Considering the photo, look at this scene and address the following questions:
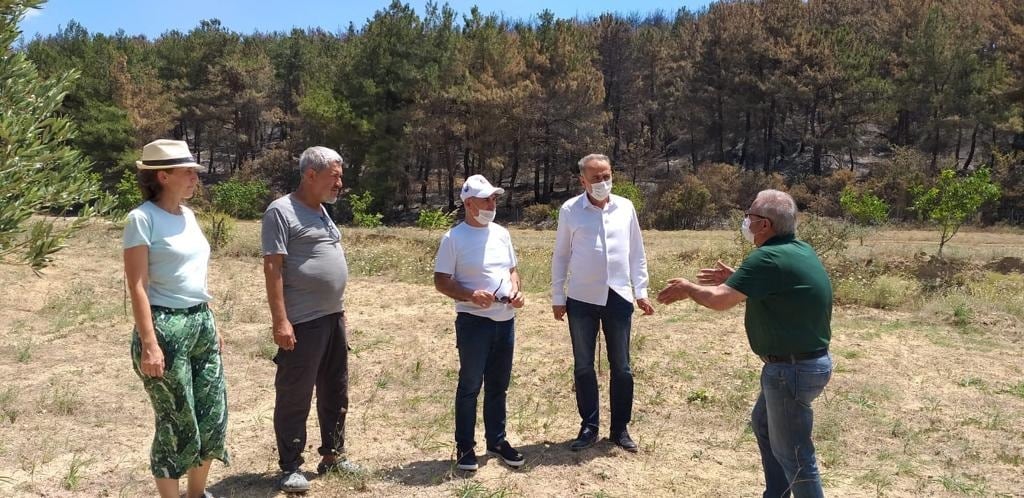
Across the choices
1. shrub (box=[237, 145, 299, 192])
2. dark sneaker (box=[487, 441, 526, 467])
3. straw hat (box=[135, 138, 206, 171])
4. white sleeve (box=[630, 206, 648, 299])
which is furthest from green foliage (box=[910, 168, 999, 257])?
shrub (box=[237, 145, 299, 192])

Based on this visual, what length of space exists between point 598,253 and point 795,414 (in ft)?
5.00

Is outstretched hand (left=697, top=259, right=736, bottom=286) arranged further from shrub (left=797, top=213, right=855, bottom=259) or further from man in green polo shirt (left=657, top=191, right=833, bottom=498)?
shrub (left=797, top=213, right=855, bottom=259)

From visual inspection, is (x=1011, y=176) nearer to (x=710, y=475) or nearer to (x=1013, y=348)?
(x=1013, y=348)

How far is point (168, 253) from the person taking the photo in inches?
124

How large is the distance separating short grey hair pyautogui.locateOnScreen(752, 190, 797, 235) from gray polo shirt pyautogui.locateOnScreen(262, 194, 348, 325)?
2.03m

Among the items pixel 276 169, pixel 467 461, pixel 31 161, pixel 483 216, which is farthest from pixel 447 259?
pixel 276 169

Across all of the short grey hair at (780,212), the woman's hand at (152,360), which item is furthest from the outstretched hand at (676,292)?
the woman's hand at (152,360)

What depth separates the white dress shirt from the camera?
14.3 ft

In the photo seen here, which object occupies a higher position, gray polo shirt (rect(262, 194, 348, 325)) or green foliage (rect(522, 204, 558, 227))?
gray polo shirt (rect(262, 194, 348, 325))

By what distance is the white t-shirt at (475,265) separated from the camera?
3.98 metres

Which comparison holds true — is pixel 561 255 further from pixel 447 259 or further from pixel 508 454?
pixel 508 454

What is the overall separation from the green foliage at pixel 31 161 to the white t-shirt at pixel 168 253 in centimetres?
56

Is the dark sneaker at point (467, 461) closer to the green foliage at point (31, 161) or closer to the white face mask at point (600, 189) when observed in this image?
the white face mask at point (600, 189)

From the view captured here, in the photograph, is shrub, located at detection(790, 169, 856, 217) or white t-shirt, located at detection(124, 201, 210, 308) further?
shrub, located at detection(790, 169, 856, 217)
